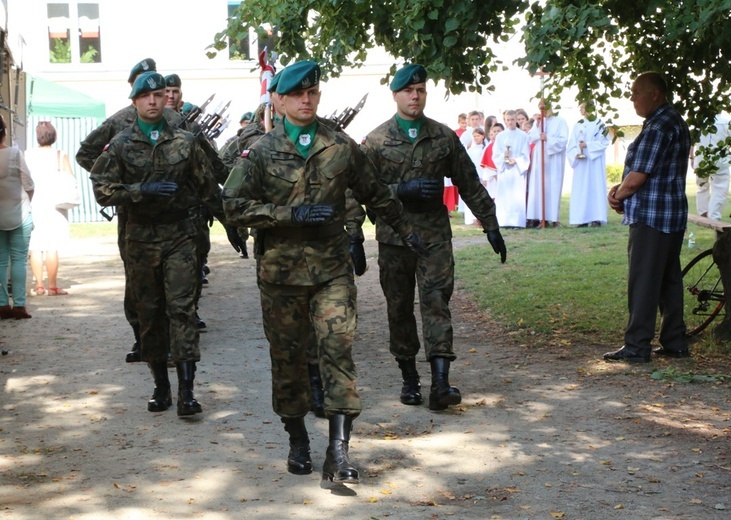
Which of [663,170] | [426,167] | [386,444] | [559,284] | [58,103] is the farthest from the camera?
[58,103]

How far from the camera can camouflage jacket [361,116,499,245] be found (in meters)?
7.87

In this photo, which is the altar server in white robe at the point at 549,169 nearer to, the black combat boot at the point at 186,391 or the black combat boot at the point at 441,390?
the black combat boot at the point at 441,390

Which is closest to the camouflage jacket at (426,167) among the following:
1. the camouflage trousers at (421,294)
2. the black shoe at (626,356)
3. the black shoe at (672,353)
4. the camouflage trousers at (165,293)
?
the camouflage trousers at (421,294)

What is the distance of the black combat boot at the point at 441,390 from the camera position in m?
7.74

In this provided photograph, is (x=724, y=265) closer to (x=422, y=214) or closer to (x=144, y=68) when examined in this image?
(x=422, y=214)

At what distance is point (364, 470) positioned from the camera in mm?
6426

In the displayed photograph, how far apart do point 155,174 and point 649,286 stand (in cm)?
392

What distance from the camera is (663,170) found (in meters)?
9.22

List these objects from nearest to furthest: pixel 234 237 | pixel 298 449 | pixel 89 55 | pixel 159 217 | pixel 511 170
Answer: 1. pixel 298 449
2. pixel 234 237
3. pixel 159 217
4. pixel 511 170
5. pixel 89 55

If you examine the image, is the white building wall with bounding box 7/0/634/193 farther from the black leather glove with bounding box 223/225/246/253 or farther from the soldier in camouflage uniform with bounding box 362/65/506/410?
the black leather glove with bounding box 223/225/246/253

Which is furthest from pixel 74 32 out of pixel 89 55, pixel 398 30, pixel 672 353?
pixel 672 353

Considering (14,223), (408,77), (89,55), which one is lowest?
(14,223)

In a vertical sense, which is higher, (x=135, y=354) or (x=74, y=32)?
(x=74, y=32)

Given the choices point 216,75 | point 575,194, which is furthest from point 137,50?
point 575,194
